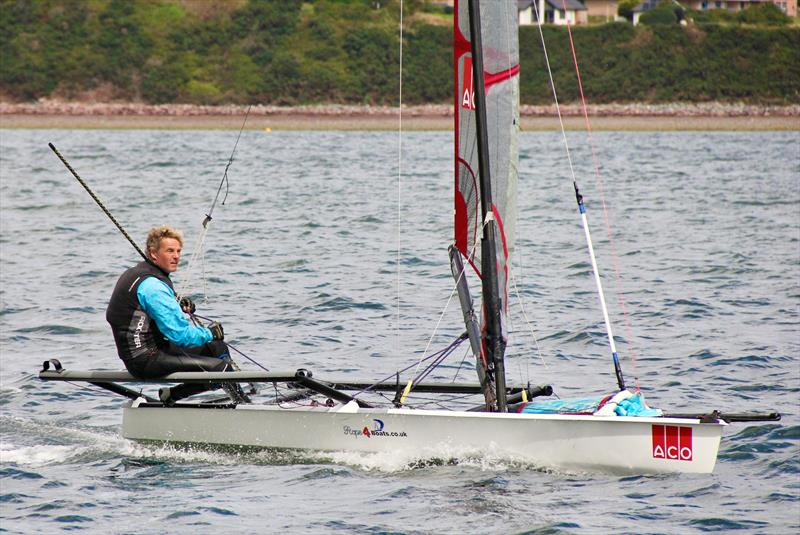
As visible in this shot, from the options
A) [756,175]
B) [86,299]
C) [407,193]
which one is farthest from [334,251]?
[756,175]

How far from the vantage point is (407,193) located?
2994 centimetres

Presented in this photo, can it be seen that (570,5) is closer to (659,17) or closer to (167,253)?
(659,17)

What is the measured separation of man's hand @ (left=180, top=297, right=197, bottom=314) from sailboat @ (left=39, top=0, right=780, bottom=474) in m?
0.57

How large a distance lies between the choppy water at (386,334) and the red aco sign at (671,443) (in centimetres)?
15

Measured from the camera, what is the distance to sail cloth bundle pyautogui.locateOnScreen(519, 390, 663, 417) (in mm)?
7340

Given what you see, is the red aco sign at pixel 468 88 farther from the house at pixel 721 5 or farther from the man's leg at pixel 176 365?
the house at pixel 721 5

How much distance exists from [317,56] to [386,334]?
74.5m

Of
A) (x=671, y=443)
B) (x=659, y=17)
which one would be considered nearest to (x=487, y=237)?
(x=671, y=443)

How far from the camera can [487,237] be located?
7.84 meters

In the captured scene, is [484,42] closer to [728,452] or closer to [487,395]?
[487,395]

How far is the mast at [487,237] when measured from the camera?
25.1 feet

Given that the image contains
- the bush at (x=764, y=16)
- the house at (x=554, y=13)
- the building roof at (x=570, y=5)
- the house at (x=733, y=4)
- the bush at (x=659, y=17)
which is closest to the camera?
the building roof at (x=570, y=5)

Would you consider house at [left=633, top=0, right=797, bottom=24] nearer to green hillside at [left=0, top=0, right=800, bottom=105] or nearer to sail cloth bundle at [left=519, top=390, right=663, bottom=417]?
green hillside at [left=0, top=0, right=800, bottom=105]

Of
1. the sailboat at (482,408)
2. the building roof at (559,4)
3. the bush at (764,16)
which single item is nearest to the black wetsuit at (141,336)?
the sailboat at (482,408)
